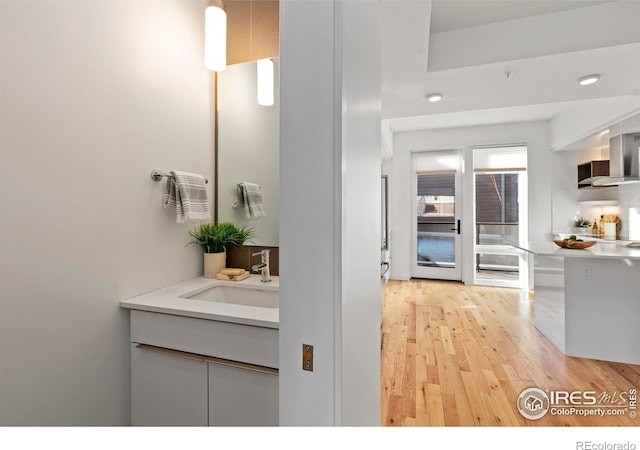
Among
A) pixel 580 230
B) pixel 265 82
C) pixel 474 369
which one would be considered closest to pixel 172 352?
pixel 265 82

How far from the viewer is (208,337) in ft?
3.92

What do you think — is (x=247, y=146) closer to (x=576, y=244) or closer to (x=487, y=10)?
(x=487, y=10)

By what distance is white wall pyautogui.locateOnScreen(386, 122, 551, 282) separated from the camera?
4.67m

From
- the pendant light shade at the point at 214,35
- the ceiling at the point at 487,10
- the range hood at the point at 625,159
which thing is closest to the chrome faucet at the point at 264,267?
the pendant light shade at the point at 214,35

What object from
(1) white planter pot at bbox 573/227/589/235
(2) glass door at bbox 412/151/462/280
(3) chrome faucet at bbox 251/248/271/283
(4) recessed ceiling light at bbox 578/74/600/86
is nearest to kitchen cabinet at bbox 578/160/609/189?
(1) white planter pot at bbox 573/227/589/235

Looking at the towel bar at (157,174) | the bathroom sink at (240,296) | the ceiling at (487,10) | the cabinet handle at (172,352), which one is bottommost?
the cabinet handle at (172,352)

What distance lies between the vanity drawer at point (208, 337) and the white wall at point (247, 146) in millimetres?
712

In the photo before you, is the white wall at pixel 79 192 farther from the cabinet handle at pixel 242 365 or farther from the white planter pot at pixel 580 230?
the white planter pot at pixel 580 230

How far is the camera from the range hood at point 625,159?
3.11 meters

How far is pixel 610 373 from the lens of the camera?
2.30 m

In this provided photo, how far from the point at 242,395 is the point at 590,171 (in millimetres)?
5057

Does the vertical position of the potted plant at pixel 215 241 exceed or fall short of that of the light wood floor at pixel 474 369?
it exceeds it

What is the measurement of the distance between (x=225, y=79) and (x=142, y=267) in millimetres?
1235

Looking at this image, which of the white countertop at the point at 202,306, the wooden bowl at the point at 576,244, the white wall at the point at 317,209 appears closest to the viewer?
the white wall at the point at 317,209
